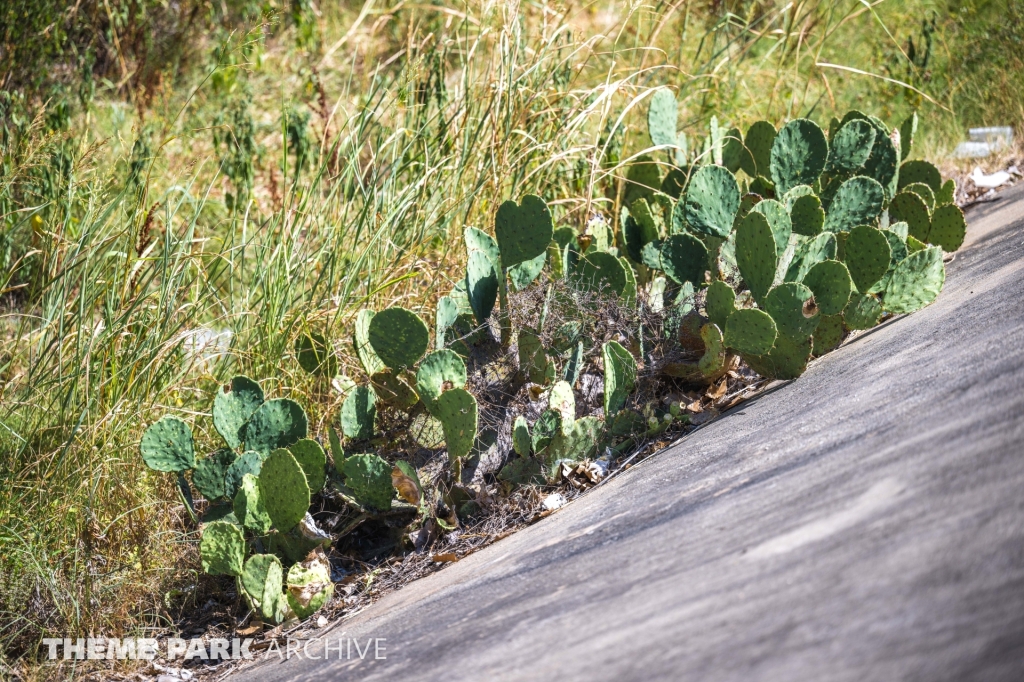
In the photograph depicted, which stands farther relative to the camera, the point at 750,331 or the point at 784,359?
the point at 784,359

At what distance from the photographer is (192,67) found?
683 centimetres

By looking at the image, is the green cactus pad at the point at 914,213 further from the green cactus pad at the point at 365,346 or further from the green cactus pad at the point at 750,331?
the green cactus pad at the point at 365,346

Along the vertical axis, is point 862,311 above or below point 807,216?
below

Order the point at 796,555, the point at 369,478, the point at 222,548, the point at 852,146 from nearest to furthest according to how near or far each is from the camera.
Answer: the point at 796,555 < the point at 222,548 < the point at 369,478 < the point at 852,146

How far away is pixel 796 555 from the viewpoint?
1.46 metres

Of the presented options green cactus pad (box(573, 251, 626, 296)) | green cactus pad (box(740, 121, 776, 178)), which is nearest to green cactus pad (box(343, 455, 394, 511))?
green cactus pad (box(573, 251, 626, 296))

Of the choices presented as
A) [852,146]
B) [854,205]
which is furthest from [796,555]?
[852,146]

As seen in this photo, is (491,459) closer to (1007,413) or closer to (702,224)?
(702,224)

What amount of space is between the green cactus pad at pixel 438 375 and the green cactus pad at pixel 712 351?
2.35ft

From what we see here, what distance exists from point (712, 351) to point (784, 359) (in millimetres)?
222

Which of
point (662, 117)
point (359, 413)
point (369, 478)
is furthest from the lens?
point (662, 117)

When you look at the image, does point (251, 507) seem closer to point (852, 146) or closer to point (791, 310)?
point (791, 310)

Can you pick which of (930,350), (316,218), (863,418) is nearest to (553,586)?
(863,418)

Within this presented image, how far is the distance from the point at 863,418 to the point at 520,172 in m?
2.00
